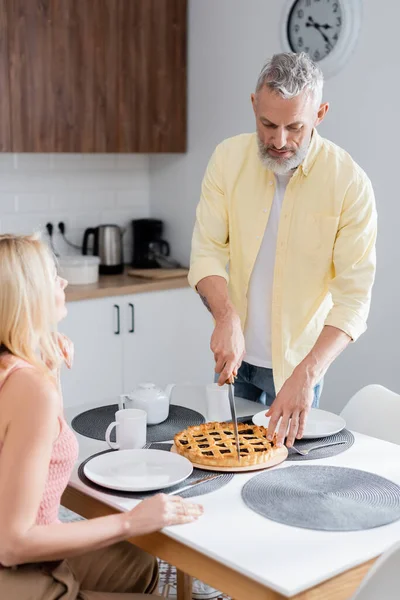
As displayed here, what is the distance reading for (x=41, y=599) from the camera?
1551 mm

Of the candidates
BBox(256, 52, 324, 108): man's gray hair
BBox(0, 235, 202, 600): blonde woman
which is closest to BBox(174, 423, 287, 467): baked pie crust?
BBox(0, 235, 202, 600): blonde woman

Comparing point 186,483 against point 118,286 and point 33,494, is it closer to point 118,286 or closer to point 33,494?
point 33,494

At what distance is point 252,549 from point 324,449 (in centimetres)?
57

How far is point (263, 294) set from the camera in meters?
2.54

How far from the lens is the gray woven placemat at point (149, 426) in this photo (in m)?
Result: 2.09

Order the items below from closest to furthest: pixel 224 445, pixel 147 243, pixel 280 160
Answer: pixel 224 445 < pixel 280 160 < pixel 147 243

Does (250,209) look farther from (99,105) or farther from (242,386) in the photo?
(99,105)

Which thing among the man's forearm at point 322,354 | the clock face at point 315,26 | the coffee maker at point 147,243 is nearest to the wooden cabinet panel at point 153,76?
the coffee maker at point 147,243

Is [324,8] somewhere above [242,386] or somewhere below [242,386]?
above

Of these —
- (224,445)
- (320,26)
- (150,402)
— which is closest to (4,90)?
(320,26)

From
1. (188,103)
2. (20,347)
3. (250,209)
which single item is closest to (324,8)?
(188,103)

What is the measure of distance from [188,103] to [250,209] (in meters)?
1.96

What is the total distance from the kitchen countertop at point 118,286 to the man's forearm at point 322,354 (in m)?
1.74

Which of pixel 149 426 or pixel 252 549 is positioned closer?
pixel 252 549
